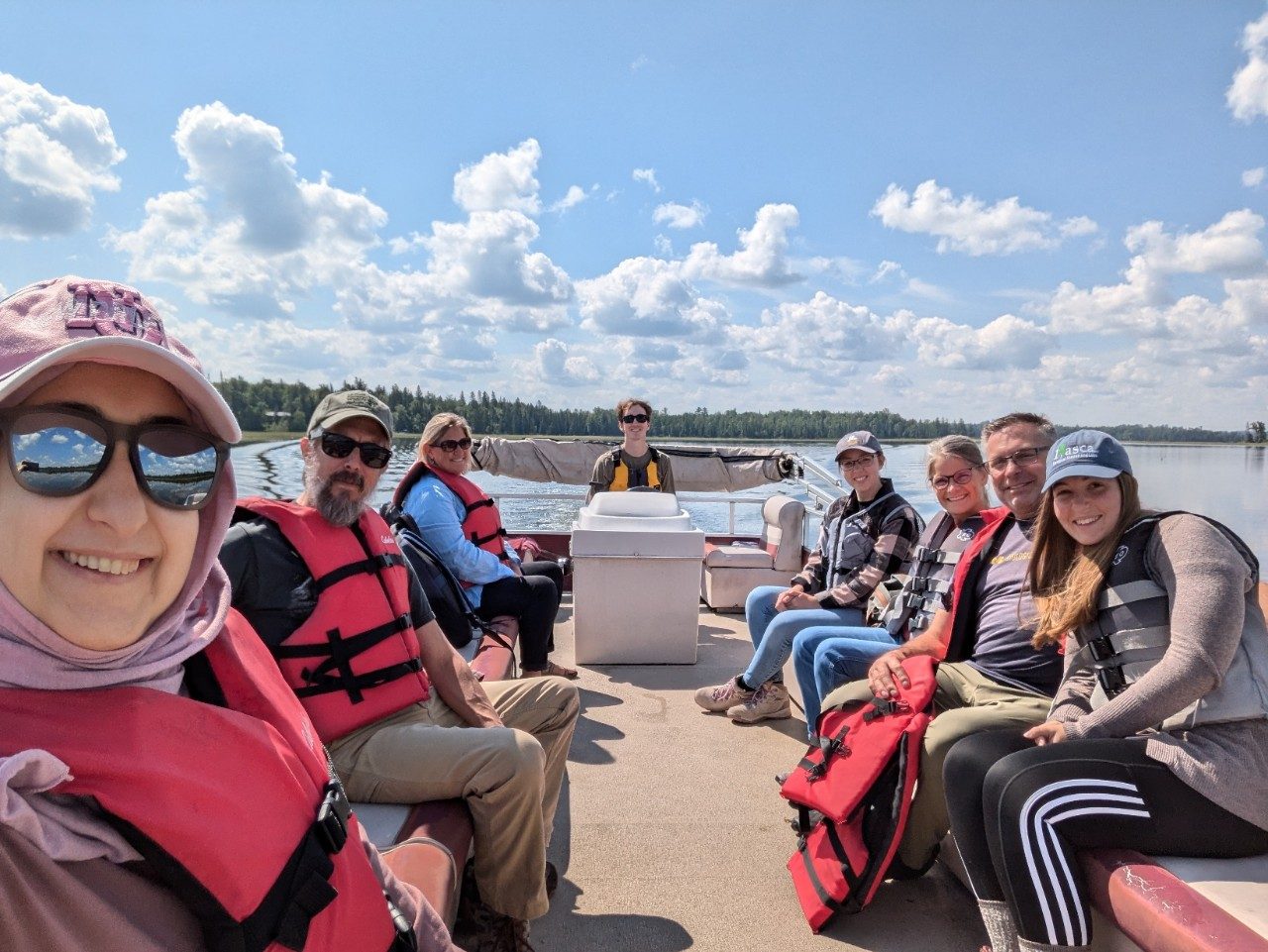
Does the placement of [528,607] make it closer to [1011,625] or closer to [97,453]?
[1011,625]

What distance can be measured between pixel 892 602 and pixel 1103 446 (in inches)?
52.5

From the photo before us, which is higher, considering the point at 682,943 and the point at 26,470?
the point at 26,470

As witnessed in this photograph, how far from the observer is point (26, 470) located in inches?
27.0

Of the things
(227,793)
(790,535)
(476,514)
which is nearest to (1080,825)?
(227,793)

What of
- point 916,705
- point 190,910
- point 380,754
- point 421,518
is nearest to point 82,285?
point 190,910

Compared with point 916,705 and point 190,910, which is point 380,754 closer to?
point 190,910

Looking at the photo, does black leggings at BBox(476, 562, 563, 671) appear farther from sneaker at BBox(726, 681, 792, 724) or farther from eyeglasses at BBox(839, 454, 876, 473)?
eyeglasses at BBox(839, 454, 876, 473)

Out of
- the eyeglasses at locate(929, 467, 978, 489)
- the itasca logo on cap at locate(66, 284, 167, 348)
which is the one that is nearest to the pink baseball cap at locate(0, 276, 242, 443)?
the itasca logo on cap at locate(66, 284, 167, 348)

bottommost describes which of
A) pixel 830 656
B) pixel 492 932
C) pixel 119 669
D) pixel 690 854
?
pixel 690 854

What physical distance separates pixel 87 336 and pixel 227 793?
50cm

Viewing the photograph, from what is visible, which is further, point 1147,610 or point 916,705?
point 916,705

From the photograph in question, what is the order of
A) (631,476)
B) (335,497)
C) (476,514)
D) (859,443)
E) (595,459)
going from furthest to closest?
(595,459) → (631,476) → (476,514) → (859,443) → (335,497)

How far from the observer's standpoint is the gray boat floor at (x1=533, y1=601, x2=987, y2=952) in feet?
6.26

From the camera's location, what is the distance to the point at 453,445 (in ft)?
11.8
